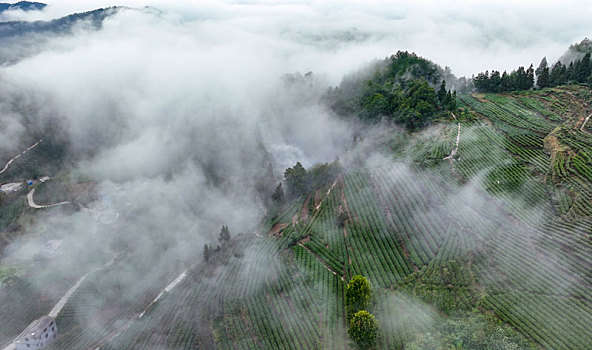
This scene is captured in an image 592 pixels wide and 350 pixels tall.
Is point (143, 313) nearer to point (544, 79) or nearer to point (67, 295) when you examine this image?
point (67, 295)

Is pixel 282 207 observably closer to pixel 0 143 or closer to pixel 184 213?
pixel 184 213

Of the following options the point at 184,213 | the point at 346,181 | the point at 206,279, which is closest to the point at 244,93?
the point at 184,213

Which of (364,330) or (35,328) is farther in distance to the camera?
(35,328)

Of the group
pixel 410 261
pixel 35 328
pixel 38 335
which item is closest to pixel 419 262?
pixel 410 261

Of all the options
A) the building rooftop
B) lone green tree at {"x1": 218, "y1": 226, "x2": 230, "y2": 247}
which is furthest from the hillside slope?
the building rooftop

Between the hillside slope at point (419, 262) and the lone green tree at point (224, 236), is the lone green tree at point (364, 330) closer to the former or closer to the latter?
the hillside slope at point (419, 262)

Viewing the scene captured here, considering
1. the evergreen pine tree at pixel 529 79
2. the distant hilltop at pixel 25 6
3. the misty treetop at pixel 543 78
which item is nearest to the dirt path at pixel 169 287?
the misty treetop at pixel 543 78
